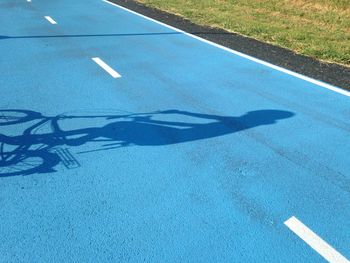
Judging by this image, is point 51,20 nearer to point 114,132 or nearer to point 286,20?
point 286,20

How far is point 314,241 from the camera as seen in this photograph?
438 centimetres

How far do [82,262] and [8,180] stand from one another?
213 cm

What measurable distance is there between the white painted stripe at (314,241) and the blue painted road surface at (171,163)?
0.6 inches

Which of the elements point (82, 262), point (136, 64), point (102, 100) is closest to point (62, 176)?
point (82, 262)

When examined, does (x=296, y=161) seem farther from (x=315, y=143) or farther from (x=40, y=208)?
A: (x=40, y=208)

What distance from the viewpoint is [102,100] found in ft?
27.2

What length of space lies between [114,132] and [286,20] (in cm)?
1196

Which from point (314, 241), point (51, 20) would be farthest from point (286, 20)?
point (314, 241)

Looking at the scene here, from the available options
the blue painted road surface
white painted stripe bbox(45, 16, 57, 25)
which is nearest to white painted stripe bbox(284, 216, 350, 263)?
the blue painted road surface

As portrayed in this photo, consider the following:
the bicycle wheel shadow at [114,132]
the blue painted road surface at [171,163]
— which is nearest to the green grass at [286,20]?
the blue painted road surface at [171,163]

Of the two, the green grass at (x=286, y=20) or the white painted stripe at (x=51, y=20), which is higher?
the green grass at (x=286, y=20)

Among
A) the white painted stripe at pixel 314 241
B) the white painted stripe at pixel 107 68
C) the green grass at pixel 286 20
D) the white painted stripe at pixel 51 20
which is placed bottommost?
the white painted stripe at pixel 51 20

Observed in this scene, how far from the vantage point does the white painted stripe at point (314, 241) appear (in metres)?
4.16

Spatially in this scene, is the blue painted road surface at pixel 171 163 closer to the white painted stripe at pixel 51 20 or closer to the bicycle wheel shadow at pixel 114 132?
the bicycle wheel shadow at pixel 114 132
